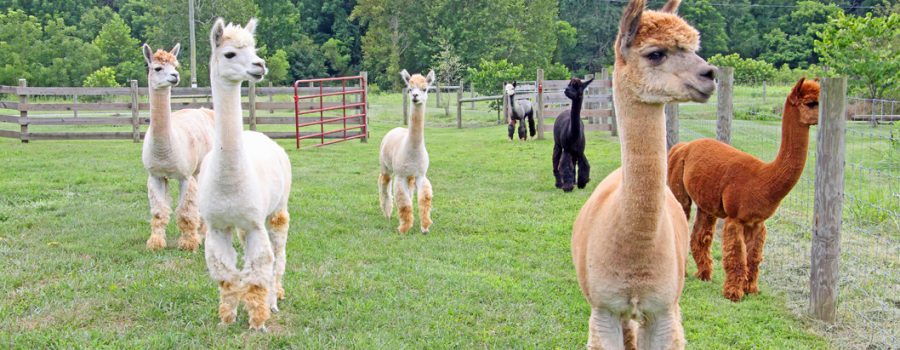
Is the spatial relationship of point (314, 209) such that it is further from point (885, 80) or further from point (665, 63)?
point (885, 80)

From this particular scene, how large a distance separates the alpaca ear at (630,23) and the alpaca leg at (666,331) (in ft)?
3.82

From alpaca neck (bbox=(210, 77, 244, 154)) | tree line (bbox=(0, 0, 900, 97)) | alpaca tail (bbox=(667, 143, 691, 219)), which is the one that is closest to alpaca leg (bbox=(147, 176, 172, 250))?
alpaca neck (bbox=(210, 77, 244, 154))

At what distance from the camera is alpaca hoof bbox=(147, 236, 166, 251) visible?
22.3ft

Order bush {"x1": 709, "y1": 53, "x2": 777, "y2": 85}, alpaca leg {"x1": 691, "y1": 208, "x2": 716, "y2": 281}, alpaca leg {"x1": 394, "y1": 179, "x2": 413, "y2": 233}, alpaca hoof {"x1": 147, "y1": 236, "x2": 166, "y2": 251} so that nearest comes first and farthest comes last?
1. alpaca leg {"x1": 691, "y1": 208, "x2": 716, "y2": 281}
2. alpaca hoof {"x1": 147, "y1": 236, "x2": 166, "y2": 251}
3. alpaca leg {"x1": 394, "y1": 179, "x2": 413, "y2": 233}
4. bush {"x1": 709, "y1": 53, "x2": 777, "y2": 85}

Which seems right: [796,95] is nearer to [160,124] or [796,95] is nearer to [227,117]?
[227,117]

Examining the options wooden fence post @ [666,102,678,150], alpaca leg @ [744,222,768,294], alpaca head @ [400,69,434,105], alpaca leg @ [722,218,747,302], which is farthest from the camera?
alpaca head @ [400,69,434,105]

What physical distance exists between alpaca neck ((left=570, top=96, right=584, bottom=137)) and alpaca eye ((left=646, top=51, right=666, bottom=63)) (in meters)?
7.30

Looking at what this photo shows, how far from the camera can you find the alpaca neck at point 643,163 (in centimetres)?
285

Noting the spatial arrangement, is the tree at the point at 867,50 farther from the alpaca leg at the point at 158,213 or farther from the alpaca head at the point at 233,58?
the alpaca head at the point at 233,58

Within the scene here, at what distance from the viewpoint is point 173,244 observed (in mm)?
7047

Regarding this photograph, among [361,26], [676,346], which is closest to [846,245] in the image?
[676,346]

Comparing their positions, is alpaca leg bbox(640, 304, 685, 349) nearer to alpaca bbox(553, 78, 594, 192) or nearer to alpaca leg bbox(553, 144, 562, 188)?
alpaca bbox(553, 78, 594, 192)

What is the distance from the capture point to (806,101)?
5.08m

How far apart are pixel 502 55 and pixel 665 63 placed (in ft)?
163
